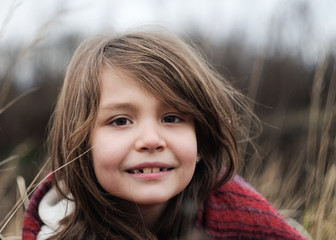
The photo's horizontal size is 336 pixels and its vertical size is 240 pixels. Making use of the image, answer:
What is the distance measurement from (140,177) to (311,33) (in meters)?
1.95

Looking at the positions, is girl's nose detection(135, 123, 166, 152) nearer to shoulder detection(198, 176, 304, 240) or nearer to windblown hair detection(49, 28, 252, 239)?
windblown hair detection(49, 28, 252, 239)

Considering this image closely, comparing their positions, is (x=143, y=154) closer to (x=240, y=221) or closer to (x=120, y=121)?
(x=120, y=121)

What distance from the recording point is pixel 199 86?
1.62 m

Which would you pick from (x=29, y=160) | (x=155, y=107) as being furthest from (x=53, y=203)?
(x=29, y=160)

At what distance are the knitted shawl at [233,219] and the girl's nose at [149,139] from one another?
1.55 feet

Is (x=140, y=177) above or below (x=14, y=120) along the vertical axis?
above

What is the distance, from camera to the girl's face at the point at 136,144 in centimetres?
144

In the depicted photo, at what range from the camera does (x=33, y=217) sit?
5.82ft

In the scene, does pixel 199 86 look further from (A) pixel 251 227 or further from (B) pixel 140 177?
(A) pixel 251 227

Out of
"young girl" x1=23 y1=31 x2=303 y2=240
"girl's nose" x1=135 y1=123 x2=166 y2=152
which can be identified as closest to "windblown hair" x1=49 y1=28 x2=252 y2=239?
"young girl" x1=23 y1=31 x2=303 y2=240

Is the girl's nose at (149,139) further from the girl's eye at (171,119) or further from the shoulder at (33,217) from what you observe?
the shoulder at (33,217)

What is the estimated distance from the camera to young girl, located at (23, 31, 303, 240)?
Answer: 1.47 metres

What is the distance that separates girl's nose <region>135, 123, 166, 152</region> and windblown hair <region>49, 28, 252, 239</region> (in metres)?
0.11

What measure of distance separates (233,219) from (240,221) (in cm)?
3
